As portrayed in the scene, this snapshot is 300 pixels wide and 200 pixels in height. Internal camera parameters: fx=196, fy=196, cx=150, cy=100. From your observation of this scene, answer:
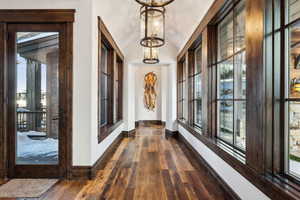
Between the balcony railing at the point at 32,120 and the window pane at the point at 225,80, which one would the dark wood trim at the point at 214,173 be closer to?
the window pane at the point at 225,80

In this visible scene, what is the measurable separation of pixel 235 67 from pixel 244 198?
1478 mm

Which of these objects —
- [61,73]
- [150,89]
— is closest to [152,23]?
[61,73]

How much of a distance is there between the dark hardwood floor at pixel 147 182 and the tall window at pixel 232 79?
69 centimetres

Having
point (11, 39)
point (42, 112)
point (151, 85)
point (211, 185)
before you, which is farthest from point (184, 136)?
point (151, 85)

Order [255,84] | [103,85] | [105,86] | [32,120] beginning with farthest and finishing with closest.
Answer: [105,86] < [103,85] < [32,120] < [255,84]

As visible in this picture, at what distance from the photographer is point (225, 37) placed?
280cm

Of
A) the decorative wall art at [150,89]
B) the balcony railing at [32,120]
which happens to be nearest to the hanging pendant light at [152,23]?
the balcony railing at [32,120]

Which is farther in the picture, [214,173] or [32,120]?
[32,120]

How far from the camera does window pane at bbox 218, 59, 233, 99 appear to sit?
2.58 m

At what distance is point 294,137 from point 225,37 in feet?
5.74

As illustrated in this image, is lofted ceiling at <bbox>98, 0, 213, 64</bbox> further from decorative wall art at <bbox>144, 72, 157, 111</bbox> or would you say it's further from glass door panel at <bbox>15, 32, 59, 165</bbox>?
decorative wall art at <bbox>144, 72, 157, 111</bbox>

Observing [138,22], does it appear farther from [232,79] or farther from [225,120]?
[225,120]

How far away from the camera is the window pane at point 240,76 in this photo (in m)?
2.21

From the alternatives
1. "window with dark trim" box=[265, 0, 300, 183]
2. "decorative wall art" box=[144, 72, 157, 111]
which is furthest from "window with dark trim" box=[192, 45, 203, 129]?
"decorative wall art" box=[144, 72, 157, 111]
